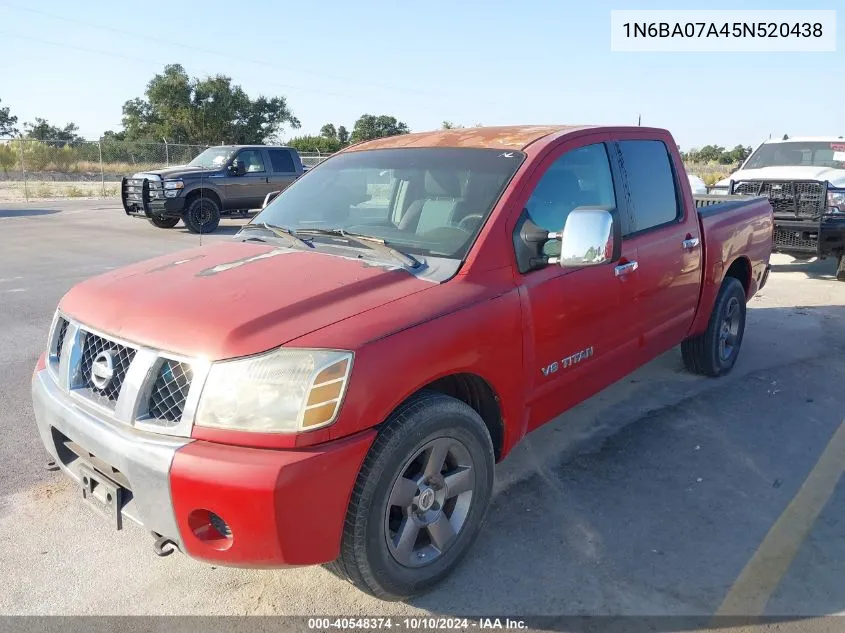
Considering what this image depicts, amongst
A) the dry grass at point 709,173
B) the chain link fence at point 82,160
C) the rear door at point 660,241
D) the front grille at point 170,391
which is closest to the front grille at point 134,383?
the front grille at point 170,391

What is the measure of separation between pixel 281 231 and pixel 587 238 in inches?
62.4

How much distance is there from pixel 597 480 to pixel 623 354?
74 centimetres

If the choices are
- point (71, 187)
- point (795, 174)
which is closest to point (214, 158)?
point (795, 174)

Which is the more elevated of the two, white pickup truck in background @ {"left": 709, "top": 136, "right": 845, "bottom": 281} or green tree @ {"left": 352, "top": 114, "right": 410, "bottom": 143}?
green tree @ {"left": 352, "top": 114, "right": 410, "bottom": 143}

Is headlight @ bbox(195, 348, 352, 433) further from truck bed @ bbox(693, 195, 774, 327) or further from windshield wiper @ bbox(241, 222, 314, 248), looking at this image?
truck bed @ bbox(693, 195, 774, 327)

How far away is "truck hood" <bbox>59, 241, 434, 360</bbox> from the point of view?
2303mm

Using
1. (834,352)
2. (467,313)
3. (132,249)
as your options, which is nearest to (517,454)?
(467,313)

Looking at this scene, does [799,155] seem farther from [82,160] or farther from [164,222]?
[82,160]

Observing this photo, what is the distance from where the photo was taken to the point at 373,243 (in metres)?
3.14

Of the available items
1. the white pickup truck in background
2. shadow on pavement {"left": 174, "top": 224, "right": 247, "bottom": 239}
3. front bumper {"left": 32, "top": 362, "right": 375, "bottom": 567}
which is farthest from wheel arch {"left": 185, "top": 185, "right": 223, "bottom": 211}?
front bumper {"left": 32, "top": 362, "right": 375, "bottom": 567}

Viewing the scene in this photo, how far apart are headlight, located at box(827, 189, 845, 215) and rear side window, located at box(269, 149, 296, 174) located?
1154 cm

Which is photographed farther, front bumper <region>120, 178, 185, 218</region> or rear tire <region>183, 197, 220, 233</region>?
rear tire <region>183, 197, 220, 233</region>

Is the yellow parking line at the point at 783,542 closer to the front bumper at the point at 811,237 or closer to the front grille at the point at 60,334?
the front grille at the point at 60,334

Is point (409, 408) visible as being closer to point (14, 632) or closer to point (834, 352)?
point (14, 632)
